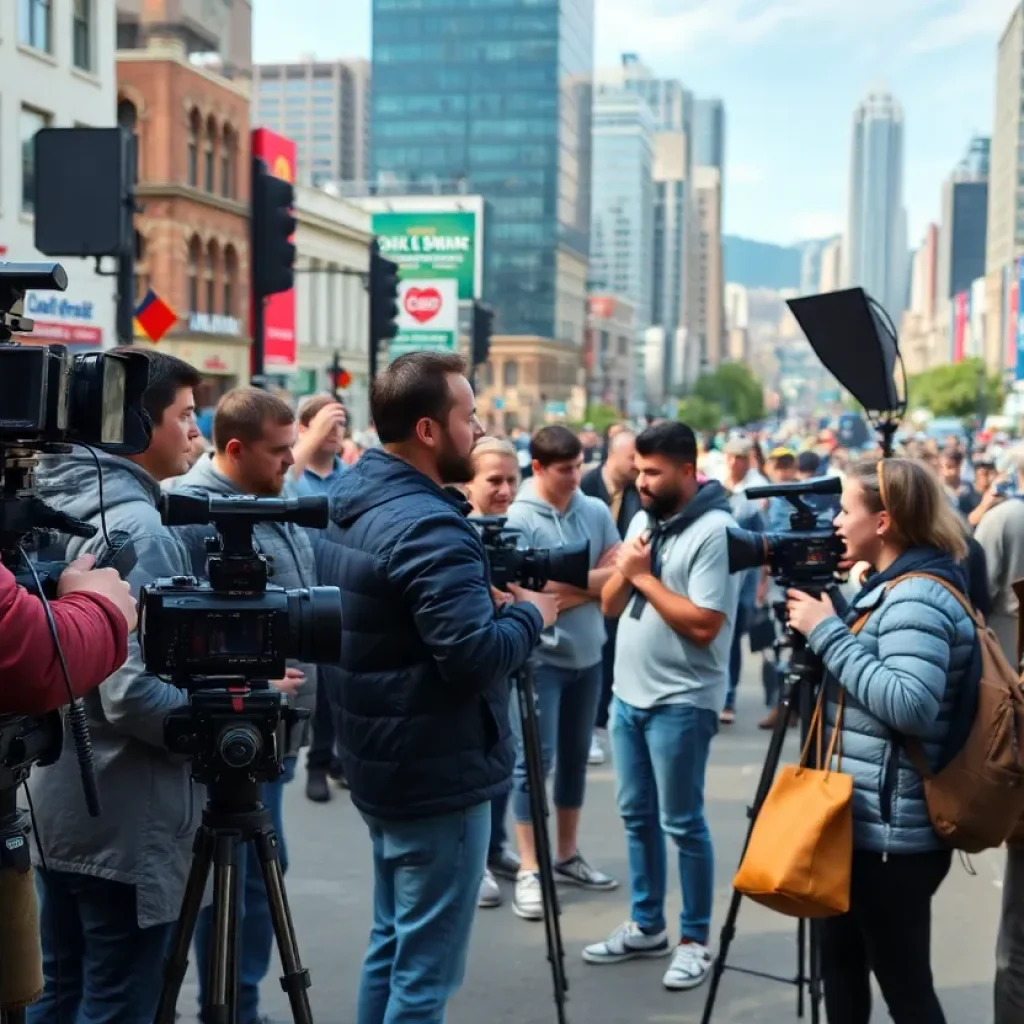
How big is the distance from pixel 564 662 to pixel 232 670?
3.64 meters

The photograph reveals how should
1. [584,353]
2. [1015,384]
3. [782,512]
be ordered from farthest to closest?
[584,353] < [1015,384] < [782,512]

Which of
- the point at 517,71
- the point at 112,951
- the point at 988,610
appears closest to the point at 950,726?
the point at 112,951

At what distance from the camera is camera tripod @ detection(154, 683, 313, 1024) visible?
308 cm

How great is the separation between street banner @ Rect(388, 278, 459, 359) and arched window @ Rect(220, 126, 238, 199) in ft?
44.7

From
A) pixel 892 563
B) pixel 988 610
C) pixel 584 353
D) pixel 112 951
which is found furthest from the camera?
pixel 584 353

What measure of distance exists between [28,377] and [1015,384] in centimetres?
9583

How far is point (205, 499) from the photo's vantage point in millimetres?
3047

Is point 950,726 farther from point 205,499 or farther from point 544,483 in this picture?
point 544,483

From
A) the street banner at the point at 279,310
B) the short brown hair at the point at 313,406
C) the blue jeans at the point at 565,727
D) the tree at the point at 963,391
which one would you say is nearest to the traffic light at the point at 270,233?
the short brown hair at the point at 313,406

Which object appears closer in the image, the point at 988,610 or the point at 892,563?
the point at 892,563

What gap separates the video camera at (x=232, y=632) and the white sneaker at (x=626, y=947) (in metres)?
2.86

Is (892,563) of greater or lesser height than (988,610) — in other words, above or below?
above

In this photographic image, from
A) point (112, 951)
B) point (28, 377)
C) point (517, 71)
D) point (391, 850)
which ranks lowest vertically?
point (112, 951)

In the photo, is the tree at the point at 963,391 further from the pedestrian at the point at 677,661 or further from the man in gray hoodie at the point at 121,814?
the man in gray hoodie at the point at 121,814
